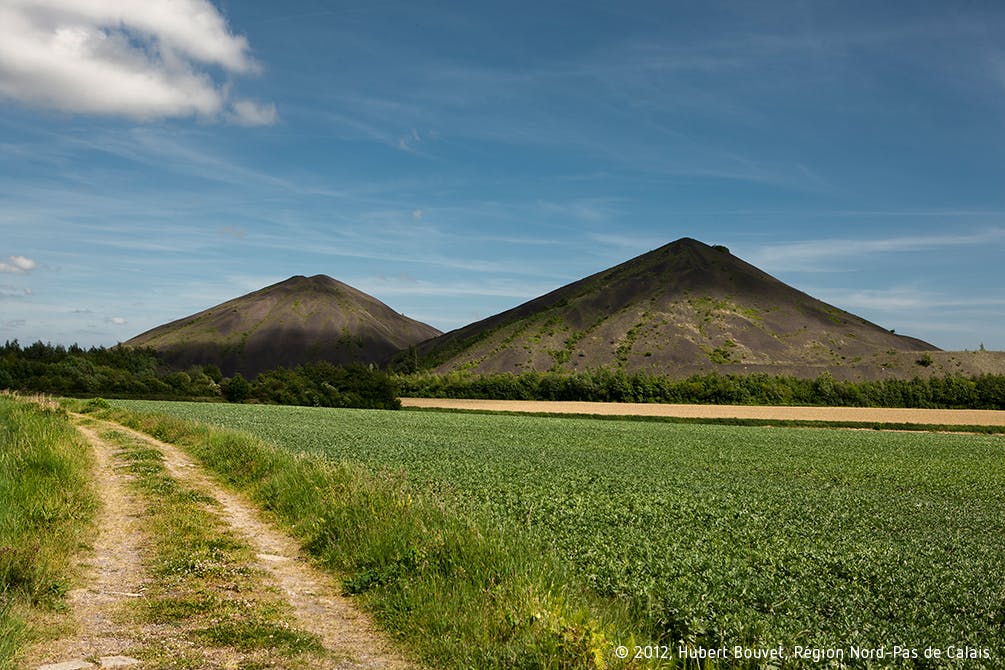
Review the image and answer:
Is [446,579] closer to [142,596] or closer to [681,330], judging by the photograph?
[142,596]

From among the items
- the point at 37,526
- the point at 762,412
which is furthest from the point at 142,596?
the point at 762,412

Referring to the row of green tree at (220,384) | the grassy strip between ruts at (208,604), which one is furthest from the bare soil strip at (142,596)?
the row of green tree at (220,384)

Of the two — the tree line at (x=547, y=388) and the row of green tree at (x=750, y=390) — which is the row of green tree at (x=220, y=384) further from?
the row of green tree at (x=750, y=390)

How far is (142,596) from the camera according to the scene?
8.58 metres

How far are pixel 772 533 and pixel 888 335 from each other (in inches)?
6088

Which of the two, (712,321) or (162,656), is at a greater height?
(712,321)

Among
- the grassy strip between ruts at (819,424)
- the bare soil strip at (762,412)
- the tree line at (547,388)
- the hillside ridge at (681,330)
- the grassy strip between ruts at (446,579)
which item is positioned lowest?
the grassy strip between ruts at (819,424)

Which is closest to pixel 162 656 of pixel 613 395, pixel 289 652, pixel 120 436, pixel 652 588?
pixel 289 652

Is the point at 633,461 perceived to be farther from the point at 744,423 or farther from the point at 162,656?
the point at 744,423

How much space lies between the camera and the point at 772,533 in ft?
39.5

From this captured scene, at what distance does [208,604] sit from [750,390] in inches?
3093

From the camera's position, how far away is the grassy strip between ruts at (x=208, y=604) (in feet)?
22.6

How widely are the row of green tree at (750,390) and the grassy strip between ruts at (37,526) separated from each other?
70620 mm

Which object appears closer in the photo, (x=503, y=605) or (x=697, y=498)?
(x=503, y=605)
